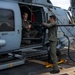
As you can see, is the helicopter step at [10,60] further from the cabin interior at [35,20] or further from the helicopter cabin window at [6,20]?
the helicopter cabin window at [6,20]

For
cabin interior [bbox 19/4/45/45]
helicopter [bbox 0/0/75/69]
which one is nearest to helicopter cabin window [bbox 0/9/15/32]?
helicopter [bbox 0/0/75/69]

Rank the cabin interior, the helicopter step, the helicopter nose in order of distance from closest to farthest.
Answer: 1. the helicopter nose
2. the helicopter step
3. the cabin interior

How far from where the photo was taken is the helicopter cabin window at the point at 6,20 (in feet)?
24.2

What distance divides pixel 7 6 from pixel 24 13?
1.31 m

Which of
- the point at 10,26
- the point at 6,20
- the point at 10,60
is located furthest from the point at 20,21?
the point at 10,60

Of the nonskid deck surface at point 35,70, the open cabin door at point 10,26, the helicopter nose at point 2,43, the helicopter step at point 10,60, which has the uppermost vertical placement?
the open cabin door at point 10,26

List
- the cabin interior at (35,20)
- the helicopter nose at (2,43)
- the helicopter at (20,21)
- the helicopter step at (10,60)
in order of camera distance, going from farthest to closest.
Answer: the cabin interior at (35,20) < the helicopter at (20,21) < the helicopter step at (10,60) < the helicopter nose at (2,43)

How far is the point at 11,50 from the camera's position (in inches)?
308

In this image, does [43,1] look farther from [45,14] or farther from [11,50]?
[11,50]

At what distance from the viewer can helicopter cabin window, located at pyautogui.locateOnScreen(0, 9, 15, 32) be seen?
738 cm

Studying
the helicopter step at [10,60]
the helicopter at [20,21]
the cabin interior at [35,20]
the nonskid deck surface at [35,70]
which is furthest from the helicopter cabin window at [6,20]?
the nonskid deck surface at [35,70]

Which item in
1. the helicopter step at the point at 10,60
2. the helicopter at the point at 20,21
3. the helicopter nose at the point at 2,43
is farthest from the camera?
the helicopter at the point at 20,21

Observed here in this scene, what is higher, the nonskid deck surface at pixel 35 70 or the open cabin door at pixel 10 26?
the open cabin door at pixel 10 26

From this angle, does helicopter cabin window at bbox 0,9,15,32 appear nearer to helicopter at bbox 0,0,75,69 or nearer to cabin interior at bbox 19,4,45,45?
helicopter at bbox 0,0,75,69
